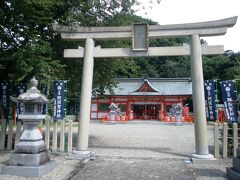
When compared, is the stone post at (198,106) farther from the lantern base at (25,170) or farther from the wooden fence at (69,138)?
the lantern base at (25,170)

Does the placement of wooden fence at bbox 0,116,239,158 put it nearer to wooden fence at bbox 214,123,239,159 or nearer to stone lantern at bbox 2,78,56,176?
wooden fence at bbox 214,123,239,159

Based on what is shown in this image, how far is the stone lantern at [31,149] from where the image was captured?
762 centimetres

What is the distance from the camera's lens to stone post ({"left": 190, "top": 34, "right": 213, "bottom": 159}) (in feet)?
31.6

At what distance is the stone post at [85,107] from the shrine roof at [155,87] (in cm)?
2552

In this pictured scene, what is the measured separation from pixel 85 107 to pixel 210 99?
4.58 meters

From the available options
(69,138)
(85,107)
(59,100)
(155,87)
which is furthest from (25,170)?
(155,87)

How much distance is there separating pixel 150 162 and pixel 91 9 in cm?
685

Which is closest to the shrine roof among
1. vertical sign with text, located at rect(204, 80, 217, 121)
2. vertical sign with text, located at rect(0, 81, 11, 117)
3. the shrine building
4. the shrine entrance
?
the shrine building

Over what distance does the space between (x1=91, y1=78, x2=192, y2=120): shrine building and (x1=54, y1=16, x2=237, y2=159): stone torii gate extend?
82.7 ft

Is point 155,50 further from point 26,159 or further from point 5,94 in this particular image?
point 5,94

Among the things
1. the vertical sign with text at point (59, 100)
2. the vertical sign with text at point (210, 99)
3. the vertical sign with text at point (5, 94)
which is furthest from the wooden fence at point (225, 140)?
the vertical sign with text at point (5, 94)

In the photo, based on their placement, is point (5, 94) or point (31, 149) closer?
point (31, 149)

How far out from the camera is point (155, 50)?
10.4m

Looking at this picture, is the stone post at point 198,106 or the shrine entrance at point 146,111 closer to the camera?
the stone post at point 198,106
